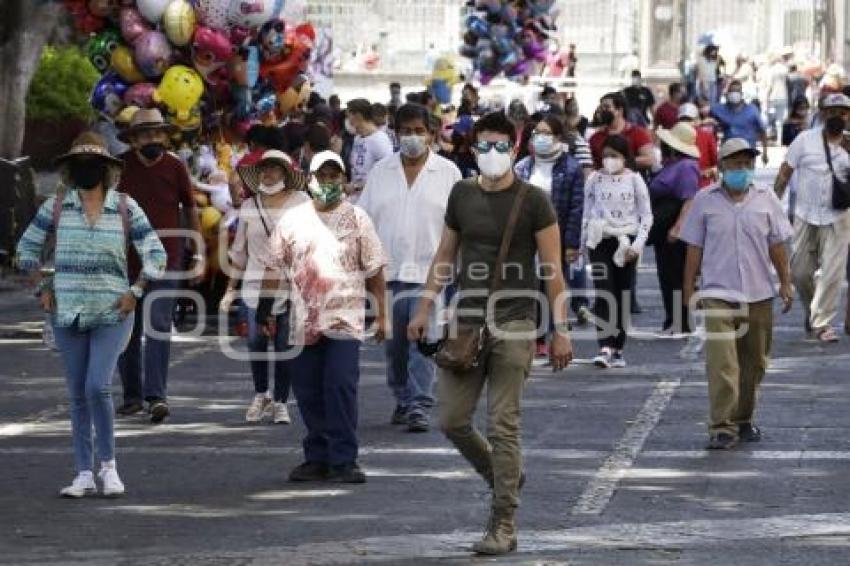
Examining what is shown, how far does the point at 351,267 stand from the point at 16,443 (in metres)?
2.43

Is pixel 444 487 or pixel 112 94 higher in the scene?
pixel 112 94

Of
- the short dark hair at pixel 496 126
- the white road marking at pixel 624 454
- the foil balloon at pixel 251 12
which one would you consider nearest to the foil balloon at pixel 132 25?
the foil balloon at pixel 251 12

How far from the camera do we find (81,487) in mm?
12664

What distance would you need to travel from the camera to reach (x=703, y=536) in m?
11.5

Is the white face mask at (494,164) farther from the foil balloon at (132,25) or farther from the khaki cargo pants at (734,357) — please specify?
the foil balloon at (132,25)

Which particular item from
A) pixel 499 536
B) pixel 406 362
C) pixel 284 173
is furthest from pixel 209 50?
pixel 499 536

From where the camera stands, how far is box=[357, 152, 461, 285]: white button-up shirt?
49.3 feet

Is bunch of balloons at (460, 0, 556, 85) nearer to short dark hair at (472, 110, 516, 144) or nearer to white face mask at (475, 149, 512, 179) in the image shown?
short dark hair at (472, 110, 516, 144)

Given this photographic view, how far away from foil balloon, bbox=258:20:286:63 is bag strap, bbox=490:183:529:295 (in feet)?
33.2

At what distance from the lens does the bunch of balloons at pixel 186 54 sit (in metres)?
20.7

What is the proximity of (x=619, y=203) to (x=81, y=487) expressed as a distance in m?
7.42

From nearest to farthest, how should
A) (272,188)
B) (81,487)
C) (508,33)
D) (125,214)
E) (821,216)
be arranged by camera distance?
1. (81,487)
2. (125,214)
3. (272,188)
4. (821,216)
5. (508,33)

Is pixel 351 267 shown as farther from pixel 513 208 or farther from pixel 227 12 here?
pixel 227 12

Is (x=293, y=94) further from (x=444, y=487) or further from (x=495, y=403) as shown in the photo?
(x=495, y=403)
